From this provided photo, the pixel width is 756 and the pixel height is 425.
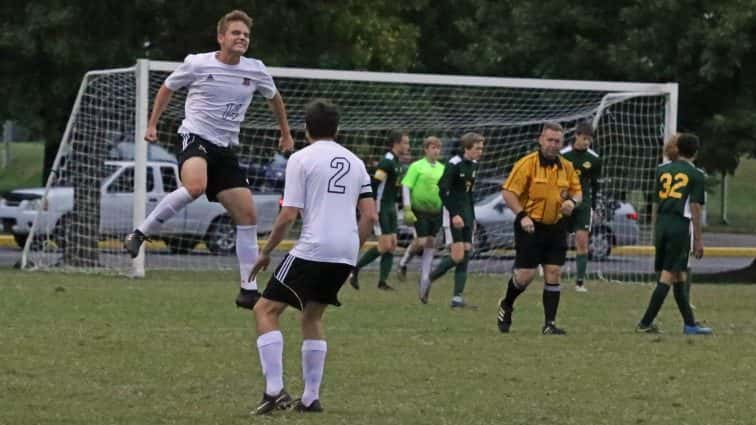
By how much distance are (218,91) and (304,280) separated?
302cm

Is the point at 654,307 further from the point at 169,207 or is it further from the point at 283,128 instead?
the point at 169,207

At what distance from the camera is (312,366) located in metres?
8.91

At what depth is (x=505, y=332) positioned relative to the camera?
14008mm

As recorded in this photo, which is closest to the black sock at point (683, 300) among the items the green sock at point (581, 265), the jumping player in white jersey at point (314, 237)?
the jumping player in white jersey at point (314, 237)

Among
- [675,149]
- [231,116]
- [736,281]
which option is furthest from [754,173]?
[231,116]

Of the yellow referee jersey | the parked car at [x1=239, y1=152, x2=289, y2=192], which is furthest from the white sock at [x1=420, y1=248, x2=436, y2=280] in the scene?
the parked car at [x1=239, y1=152, x2=289, y2=192]

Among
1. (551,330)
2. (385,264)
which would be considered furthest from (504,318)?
(385,264)

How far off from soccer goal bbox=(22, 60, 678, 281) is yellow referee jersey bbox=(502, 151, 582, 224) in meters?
8.07

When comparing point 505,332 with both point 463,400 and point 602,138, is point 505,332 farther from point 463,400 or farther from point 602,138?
point 602,138

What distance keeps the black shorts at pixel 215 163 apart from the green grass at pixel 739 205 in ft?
110

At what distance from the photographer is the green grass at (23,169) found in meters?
54.3

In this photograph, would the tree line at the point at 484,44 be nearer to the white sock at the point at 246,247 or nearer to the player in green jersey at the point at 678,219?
the player in green jersey at the point at 678,219

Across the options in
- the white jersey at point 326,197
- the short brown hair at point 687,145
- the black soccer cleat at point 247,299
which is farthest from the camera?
the short brown hair at point 687,145

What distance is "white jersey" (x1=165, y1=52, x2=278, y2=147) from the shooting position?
37.4 feet
